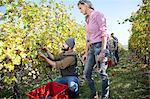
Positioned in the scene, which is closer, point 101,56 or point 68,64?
point 101,56

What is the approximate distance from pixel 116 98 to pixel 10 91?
4.67 metres

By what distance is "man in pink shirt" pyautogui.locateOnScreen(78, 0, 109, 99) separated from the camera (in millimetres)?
5668

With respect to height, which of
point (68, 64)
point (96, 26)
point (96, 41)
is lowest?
point (68, 64)

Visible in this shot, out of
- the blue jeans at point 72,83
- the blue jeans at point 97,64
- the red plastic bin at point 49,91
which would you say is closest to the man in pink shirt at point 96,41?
the blue jeans at point 97,64

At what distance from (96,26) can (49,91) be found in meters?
1.52

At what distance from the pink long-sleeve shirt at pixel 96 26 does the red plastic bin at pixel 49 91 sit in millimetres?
1028

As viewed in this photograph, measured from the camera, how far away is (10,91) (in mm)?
10891

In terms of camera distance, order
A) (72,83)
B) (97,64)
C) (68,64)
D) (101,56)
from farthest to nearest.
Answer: (68,64) → (72,83) → (97,64) → (101,56)

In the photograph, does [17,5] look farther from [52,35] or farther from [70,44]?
[52,35]

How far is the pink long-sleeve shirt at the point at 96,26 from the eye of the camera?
572 centimetres

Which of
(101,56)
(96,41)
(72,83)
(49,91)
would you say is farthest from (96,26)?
(49,91)

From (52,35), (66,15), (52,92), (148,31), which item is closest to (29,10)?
(52,92)

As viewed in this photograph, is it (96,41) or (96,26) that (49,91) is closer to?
(96,41)

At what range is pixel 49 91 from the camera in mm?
6160
